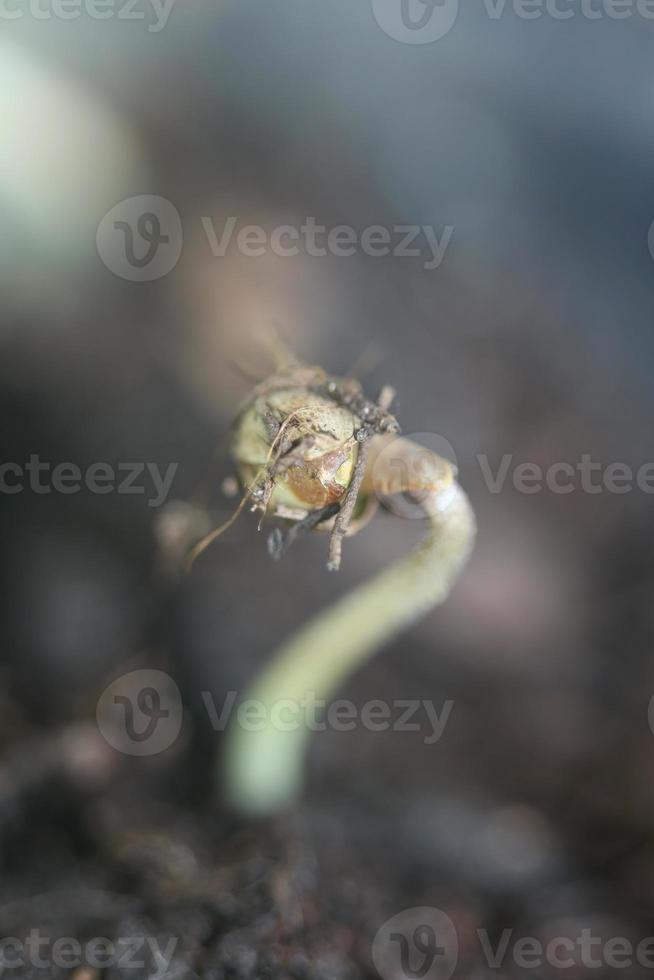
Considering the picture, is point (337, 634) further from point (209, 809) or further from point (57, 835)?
point (57, 835)

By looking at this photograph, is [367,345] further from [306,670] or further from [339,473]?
[339,473]

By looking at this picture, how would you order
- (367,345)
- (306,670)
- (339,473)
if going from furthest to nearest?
1. (367,345)
2. (306,670)
3. (339,473)

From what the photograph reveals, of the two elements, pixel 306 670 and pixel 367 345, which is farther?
pixel 367 345

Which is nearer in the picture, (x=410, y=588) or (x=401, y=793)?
(x=410, y=588)

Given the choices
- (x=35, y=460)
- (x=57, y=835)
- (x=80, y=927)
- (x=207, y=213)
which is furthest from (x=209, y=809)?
(x=207, y=213)

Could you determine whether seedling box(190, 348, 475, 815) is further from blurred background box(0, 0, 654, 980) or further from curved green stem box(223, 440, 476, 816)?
blurred background box(0, 0, 654, 980)

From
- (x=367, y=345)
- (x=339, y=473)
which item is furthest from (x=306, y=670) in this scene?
(x=367, y=345)
